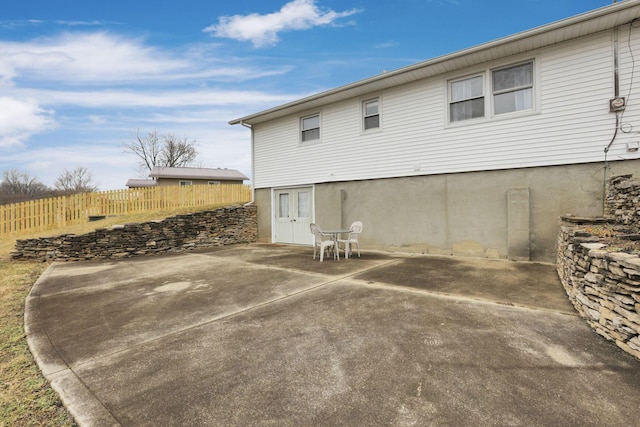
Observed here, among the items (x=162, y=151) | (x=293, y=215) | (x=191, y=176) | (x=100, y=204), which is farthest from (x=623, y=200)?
(x=162, y=151)

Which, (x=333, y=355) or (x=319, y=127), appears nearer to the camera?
(x=333, y=355)

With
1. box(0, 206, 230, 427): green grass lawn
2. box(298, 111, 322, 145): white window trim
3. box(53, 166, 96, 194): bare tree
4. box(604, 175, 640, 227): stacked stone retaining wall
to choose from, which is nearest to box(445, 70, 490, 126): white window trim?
box(604, 175, 640, 227): stacked stone retaining wall

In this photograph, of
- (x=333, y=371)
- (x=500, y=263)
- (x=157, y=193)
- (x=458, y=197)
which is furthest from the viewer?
(x=157, y=193)

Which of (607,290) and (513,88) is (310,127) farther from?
(607,290)

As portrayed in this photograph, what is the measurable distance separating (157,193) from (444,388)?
17084 millimetres

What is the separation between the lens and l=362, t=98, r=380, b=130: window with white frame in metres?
9.61

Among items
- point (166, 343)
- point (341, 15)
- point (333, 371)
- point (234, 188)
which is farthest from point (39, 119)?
point (333, 371)

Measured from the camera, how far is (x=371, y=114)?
9.73m

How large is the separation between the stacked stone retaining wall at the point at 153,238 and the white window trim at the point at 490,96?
8588mm

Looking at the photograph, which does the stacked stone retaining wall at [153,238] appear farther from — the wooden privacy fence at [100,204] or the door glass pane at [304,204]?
the wooden privacy fence at [100,204]

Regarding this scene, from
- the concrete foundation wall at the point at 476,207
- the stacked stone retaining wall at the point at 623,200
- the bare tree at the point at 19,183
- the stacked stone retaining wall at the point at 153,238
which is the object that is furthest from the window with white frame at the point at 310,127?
the bare tree at the point at 19,183

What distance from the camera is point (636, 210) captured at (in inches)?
195

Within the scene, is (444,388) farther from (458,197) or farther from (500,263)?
(458,197)

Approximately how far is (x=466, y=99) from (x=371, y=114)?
2901 millimetres
